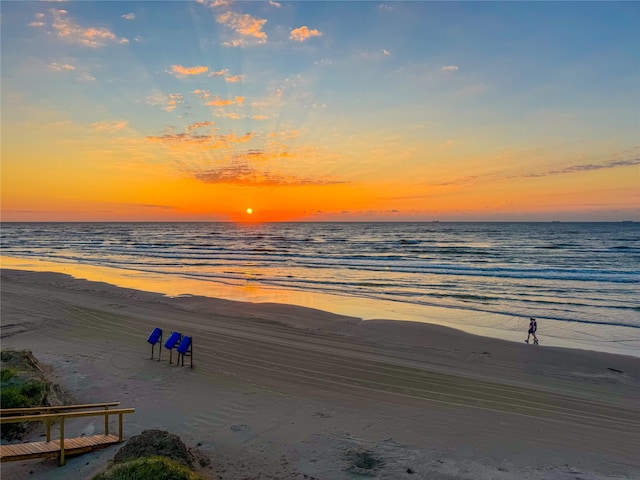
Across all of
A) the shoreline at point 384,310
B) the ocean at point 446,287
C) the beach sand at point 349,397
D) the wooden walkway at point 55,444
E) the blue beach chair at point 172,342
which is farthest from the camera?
the ocean at point 446,287

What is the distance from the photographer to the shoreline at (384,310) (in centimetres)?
1560

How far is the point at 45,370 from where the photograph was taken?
1055 centimetres

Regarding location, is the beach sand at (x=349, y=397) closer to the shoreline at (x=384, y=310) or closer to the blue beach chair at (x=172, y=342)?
the blue beach chair at (x=172, y=342)

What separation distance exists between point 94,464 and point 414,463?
4.81m

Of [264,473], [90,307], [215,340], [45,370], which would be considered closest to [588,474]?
[264,473]

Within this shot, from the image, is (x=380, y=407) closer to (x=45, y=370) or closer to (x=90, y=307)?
(x=45, y=370)

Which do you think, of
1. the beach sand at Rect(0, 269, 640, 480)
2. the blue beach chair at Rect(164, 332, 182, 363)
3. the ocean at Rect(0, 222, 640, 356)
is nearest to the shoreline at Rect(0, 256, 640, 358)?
the ocean at Rect(0, 222, 640, 356)

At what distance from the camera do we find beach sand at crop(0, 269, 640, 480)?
6.74 m

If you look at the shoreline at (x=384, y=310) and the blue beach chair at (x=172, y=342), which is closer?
the blue beach chair at (x=172, y=342)

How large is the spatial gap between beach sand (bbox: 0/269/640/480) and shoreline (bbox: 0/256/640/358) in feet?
5.27

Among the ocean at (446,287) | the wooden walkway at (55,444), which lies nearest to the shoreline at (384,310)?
the ocean at (446,287)

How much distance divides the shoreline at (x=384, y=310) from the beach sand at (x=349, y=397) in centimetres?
161

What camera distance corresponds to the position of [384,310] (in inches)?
802

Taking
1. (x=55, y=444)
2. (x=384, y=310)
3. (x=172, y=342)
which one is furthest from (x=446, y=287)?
(x=55, y=444)
